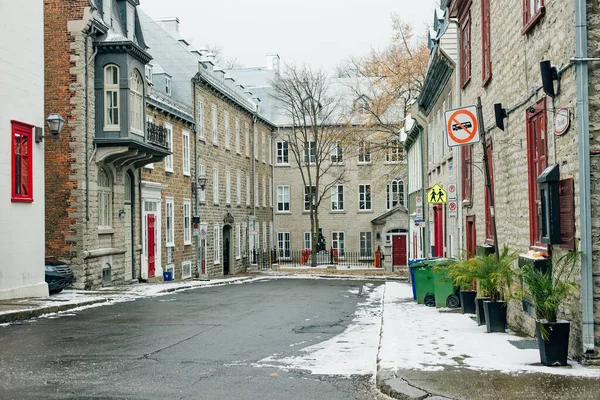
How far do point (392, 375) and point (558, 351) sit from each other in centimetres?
184

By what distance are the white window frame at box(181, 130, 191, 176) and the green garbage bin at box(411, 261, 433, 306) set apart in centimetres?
1998

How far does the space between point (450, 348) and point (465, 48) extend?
10.4 metres

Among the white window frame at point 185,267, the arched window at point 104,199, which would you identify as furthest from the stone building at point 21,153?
the white window frame at point 185,267

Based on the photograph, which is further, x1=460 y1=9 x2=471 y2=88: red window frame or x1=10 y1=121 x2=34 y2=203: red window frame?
x1=10 y1=121 x2=34 y2=203: red window frame

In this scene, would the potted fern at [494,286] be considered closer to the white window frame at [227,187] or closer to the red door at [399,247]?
the white window frame at [227,187]

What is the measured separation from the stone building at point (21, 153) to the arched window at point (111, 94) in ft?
15.6

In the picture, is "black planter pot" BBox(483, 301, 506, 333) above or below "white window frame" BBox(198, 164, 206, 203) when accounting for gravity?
below

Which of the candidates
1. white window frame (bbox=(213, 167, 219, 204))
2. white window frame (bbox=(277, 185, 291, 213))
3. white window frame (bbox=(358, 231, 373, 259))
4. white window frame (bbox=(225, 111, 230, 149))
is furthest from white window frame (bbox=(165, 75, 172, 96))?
white window frame (bbox=(358, 231, 373, 259))

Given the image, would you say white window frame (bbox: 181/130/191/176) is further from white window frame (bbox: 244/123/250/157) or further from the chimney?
the chimney

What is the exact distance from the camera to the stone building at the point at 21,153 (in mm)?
17656

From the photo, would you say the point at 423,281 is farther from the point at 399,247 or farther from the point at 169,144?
the point at 399,247

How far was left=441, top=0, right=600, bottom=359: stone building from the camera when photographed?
8.16 meters

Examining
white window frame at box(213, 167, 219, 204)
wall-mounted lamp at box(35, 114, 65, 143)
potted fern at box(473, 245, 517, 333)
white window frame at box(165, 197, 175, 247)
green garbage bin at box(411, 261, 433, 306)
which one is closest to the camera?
potted fern at box(473, 245, 517, 333)

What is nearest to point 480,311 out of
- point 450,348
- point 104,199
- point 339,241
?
point 450,348
